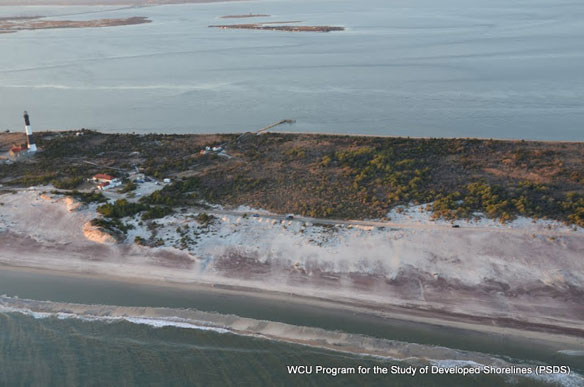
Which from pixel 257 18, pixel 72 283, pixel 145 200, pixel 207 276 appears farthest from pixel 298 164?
pixel 257 18

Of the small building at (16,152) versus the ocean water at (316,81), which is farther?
the ocean water at (316,81)

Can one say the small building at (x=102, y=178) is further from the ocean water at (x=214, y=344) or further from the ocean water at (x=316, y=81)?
the ocean water at (x=316, y=81)

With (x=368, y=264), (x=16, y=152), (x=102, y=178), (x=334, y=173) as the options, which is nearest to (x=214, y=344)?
(x=368, y=264)

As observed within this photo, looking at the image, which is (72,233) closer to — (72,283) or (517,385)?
(72,283)

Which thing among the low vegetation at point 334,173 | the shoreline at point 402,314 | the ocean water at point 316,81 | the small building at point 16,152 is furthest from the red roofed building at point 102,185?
the ocean water at point 316,81

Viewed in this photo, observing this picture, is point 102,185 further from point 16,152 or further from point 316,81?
point 316,81
